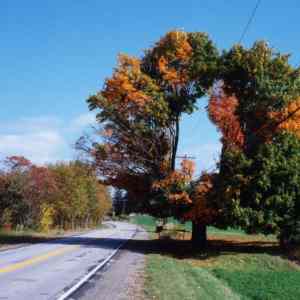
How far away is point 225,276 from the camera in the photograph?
23.3m

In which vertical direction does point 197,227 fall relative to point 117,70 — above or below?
below

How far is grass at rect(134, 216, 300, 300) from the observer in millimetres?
16156

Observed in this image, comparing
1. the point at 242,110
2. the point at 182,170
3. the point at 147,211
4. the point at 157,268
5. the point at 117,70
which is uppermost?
the point at 117,70

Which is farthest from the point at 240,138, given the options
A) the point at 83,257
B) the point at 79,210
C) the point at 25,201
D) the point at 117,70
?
the point at 79,210

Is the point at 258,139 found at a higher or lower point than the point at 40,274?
higher

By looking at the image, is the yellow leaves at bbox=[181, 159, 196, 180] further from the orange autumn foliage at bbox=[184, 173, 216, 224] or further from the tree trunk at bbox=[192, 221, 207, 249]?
the tree trunk at bbox=[192, 221, 207, 249]

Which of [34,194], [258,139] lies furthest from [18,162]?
[258,139]

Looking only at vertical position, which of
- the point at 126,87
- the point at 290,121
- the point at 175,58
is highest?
the point at 175,58

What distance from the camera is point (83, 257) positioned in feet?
85.3

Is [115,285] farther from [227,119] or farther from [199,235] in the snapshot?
[199,235]

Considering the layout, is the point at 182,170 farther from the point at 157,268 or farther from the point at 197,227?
the point at 157,268

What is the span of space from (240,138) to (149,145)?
6219 millimetres

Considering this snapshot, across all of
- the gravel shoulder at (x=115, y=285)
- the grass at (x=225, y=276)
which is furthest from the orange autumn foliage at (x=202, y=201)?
the gravel shoulder at (x=115, y=285)

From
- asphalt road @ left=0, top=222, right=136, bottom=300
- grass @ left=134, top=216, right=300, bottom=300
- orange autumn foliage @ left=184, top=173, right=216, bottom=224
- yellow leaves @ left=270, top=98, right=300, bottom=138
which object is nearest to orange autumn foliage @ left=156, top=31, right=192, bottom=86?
orange autumn foliage @ left=184, top=173, right=216, bottom=224
